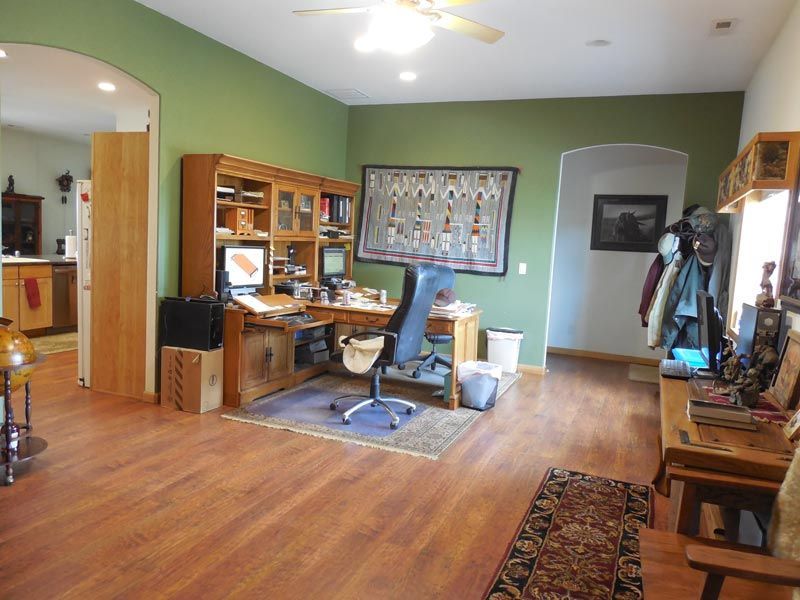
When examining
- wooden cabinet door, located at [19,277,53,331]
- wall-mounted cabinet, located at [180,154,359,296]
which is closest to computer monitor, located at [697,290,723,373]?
wall-mounted cabinet, located at [180,154,359,296]

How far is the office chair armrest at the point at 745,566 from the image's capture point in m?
1.35

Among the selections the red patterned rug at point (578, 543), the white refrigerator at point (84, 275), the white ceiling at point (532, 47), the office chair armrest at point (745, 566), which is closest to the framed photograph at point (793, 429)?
the office chair armrest at point (745, 566)

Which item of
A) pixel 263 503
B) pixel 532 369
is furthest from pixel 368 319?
pixel 532 369

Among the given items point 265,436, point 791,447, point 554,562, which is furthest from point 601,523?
point 265,436

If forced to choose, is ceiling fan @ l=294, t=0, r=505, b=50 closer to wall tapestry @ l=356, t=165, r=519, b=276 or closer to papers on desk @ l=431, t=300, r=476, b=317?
papers on desk @ l=431, t=300, r=476, b=317

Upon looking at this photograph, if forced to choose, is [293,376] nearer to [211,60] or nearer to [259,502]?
[259,502]

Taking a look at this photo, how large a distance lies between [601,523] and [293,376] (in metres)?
2.97

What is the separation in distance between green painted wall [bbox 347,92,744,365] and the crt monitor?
6.61 feet

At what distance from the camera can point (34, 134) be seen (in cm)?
903

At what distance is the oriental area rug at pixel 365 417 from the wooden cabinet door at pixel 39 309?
3466mm

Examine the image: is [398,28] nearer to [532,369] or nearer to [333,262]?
[333,262]

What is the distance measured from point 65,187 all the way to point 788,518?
10499 mm

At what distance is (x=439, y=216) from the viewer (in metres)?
6.39

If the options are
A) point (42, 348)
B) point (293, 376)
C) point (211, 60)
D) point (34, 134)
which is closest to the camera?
point (211, 60)
